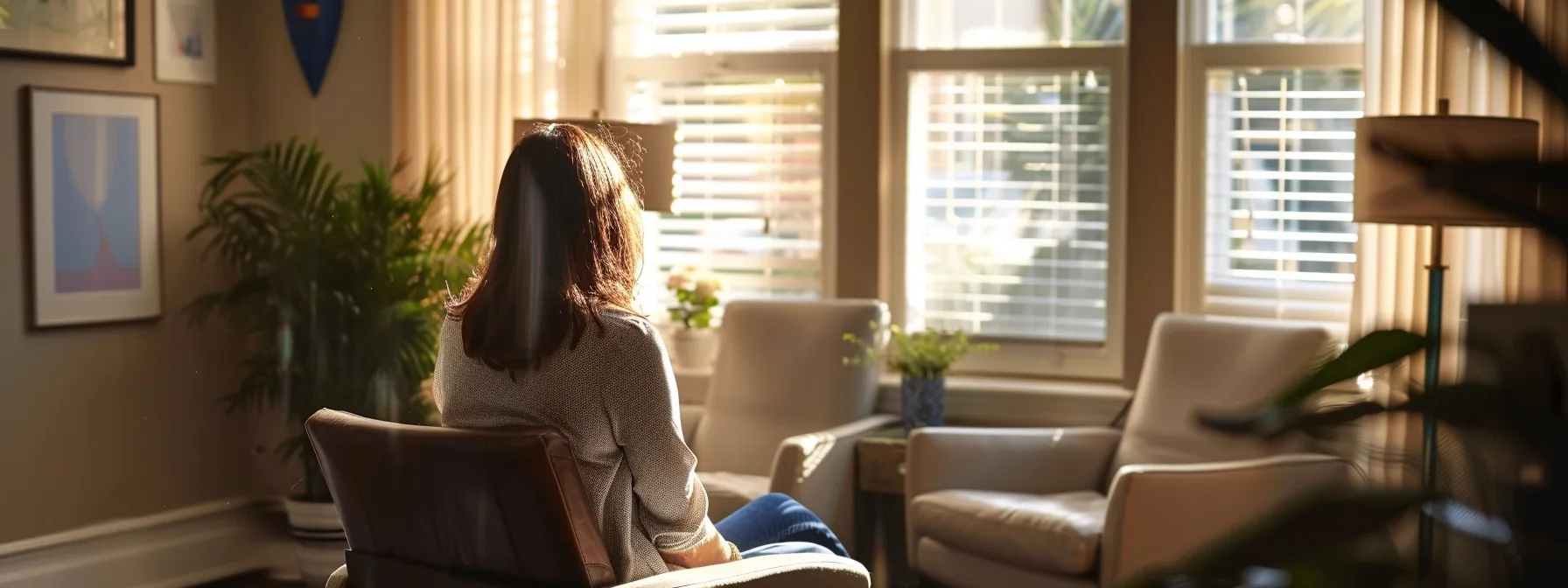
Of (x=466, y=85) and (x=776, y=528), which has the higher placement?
(x=466, y=85)

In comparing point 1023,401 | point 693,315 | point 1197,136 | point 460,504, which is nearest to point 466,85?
point 693,315

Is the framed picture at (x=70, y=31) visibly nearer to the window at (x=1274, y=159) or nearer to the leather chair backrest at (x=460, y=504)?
the leather chair backrest at (x=460, y=504)

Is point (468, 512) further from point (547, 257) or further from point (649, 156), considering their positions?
point (649, 156)

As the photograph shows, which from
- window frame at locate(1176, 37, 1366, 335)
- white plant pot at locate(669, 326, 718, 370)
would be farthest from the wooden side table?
window frame at locate(1176, 37, 1366, 335)

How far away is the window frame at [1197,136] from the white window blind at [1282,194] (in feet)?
0.08

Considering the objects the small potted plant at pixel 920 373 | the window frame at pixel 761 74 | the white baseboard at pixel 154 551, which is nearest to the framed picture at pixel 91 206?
the white baseboard at pixel 154 551

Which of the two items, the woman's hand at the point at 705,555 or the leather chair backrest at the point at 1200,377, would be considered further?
the leather chair backrest at the point at 1200,377

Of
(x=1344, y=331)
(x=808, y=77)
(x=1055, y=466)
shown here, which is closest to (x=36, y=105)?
(x=808, y=77)

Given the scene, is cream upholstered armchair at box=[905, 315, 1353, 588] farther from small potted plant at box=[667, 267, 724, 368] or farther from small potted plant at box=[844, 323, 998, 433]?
small potted plant at box=[667, 267, 724, 368]

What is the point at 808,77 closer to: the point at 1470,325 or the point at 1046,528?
the point at 1046,528

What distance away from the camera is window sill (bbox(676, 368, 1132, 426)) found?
4.32 meters

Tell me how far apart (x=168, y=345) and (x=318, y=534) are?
Result: 823mm

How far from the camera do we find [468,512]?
1.97 meters

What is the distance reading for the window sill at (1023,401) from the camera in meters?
4.32
